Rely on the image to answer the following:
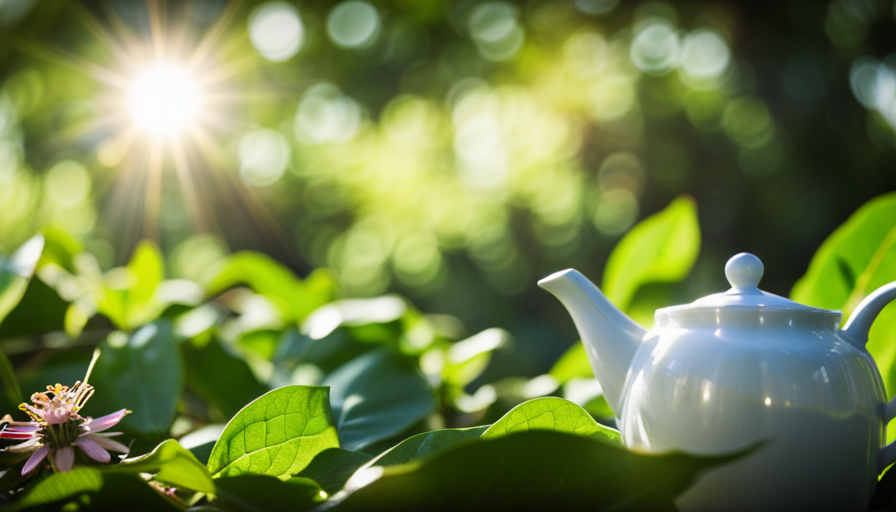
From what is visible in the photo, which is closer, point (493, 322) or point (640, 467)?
point (640, 467)

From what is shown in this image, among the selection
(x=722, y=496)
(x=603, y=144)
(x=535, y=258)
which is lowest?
(x=722, y=496)

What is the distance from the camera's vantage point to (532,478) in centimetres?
22

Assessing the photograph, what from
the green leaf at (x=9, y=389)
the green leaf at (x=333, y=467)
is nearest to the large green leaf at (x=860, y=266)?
the green leaf at (x=333, y=467)

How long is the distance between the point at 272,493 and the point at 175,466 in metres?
0.04

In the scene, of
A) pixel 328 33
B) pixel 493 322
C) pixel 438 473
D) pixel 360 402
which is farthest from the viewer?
pixel 328 33

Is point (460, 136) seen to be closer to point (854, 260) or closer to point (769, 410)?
point (854, 260)

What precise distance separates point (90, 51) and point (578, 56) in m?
2.04

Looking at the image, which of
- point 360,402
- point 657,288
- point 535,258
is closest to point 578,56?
point 535,258

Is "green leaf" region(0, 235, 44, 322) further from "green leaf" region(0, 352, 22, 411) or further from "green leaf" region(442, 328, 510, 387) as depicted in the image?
"green leaf" region(442, 328, 510, 387)

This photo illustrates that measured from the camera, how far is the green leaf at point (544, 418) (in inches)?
10.6

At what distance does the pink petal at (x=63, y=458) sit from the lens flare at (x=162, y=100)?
1776 mm

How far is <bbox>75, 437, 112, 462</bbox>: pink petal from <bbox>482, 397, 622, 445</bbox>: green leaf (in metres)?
0.18

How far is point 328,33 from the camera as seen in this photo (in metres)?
2.64

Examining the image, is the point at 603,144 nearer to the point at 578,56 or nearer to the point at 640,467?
the point at 578,56
